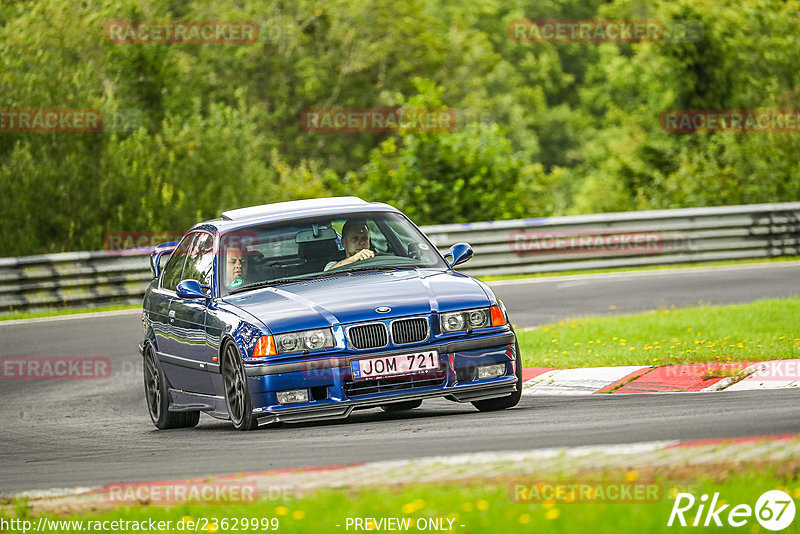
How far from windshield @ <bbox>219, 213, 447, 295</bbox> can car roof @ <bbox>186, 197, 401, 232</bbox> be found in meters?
0.07

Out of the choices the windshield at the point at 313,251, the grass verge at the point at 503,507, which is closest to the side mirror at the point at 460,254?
the windshield at the point at 313,251

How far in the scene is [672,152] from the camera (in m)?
40.9

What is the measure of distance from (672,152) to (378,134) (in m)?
16.6

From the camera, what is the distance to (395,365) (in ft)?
28.3

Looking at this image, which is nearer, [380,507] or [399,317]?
[380,507]

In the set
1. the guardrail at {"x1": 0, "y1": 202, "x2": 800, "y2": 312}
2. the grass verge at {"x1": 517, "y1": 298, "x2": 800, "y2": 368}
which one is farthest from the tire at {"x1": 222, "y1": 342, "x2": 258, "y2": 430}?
the guardrail at {"x1": 0, "y1": 202, "x2": 800, "y2": 312}

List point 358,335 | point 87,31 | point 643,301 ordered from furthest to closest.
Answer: point 87,31
point 643,301
point 358,335

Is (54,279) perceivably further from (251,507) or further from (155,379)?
(251,507)

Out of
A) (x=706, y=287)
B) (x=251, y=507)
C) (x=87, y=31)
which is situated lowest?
(x=706, y=287)

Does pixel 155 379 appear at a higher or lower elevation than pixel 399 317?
lower

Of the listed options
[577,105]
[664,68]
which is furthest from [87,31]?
[577,105]

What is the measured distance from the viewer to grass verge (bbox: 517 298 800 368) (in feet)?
37.8

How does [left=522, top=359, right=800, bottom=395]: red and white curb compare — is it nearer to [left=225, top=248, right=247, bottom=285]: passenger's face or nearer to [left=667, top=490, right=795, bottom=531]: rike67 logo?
[left=225, top=248, right=247, bottom=285]: passenger's face

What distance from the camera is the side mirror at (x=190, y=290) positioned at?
9.75m
